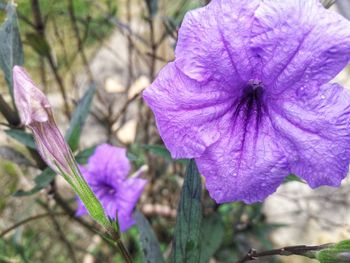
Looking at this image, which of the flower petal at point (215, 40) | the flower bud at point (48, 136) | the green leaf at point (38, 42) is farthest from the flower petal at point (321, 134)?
the green leaf at point (38, 42)

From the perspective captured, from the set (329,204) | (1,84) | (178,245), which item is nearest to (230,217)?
(329,204)

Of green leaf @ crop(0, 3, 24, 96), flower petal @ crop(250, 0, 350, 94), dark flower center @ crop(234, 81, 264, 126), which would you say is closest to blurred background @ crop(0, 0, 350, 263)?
green leaf @ crop(0, 3, 24, 96)

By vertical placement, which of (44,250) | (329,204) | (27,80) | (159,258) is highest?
(27,80)

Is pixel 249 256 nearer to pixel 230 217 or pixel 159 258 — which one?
pixel 159 258

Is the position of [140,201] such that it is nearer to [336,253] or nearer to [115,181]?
[115,181]

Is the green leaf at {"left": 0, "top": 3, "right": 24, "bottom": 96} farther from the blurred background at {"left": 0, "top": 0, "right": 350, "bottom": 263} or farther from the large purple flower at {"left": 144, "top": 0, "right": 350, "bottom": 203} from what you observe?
the large purple flower at {"left": 144, "top": 0, "right": 350, "bottom": 203}

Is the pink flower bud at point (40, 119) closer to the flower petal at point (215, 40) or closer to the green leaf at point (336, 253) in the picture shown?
the flower petal at point (215, 40)
